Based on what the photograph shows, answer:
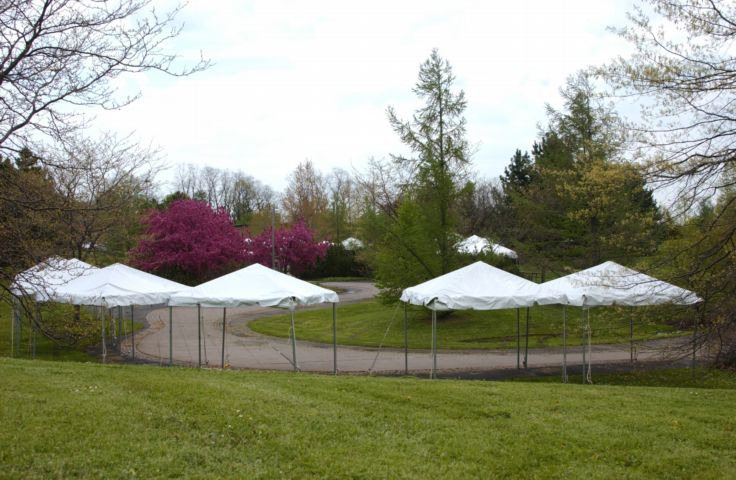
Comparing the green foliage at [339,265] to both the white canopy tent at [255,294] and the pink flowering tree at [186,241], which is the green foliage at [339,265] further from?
the white canopy tent at [255,294]

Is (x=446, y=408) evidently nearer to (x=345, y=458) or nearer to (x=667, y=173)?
(x=345, y=458)

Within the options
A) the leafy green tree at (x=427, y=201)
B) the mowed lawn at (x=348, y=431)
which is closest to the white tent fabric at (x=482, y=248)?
the leafy green tree at (x=427, y=201)

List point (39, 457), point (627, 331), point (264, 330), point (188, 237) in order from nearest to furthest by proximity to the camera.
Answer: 1. point (39, 457)
2. point (627, 331)
3. point (264, 330)
4. point (188, 237)

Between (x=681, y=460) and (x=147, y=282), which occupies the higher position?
(x=147, y=282)

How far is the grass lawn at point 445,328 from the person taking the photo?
20.9 meters

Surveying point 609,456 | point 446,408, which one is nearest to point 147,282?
point 446,408

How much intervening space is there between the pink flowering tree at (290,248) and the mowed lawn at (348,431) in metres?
32.5

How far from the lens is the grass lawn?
20.9m

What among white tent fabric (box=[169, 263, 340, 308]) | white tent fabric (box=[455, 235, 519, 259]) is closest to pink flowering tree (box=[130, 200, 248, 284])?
white tent fabric (box=[455, 235, 519, 259])

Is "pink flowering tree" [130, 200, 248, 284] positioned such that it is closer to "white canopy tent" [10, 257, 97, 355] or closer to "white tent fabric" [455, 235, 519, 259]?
"white tent fabric" [455, 235, 519, 259]

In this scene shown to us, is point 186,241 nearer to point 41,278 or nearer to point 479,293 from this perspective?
point 479,293

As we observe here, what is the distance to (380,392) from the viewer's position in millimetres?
9086

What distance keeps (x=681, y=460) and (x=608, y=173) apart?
416cm

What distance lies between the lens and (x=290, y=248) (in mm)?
44188
